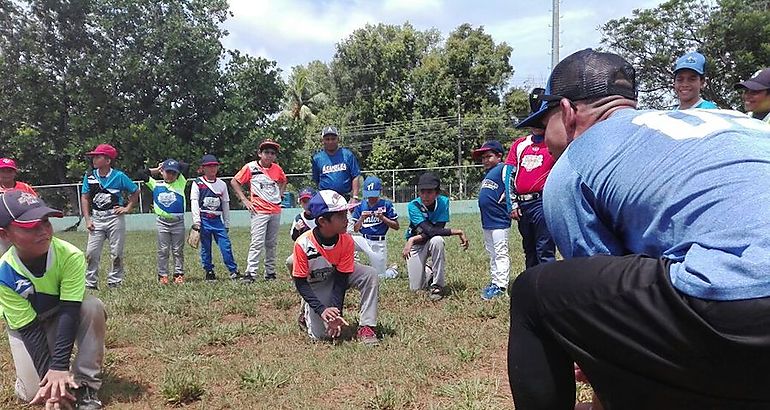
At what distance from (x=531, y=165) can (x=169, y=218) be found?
207 inches

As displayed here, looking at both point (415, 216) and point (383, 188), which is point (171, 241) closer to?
point (415, 216)

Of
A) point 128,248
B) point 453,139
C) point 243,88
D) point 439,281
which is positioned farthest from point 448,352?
point 453,139

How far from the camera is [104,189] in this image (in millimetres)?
7672

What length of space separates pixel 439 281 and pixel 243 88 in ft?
78.3

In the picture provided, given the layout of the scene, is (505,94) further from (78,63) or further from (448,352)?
(448,352)

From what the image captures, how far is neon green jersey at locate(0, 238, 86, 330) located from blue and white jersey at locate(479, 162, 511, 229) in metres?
3.93

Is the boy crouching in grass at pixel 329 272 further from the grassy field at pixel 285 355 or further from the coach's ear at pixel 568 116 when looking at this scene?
the coach's ear at pixel 568 116

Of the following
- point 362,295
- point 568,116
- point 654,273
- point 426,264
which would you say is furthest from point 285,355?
point 654,273

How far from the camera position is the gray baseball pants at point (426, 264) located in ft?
20.2

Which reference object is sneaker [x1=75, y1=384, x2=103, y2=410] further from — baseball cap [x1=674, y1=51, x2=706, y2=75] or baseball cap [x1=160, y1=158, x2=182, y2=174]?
baseball cap [x1=160, y1=158, x2=182, y2=174]

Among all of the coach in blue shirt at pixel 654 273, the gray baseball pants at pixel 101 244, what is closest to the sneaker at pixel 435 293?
the gray baseball pants at pixel 101 244

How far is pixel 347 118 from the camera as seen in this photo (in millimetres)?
35781

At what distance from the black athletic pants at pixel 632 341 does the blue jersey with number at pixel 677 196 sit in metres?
0.06

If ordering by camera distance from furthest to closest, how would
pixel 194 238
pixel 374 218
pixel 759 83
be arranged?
pixel 194 238, pixel 374 218, pixel 759 83
